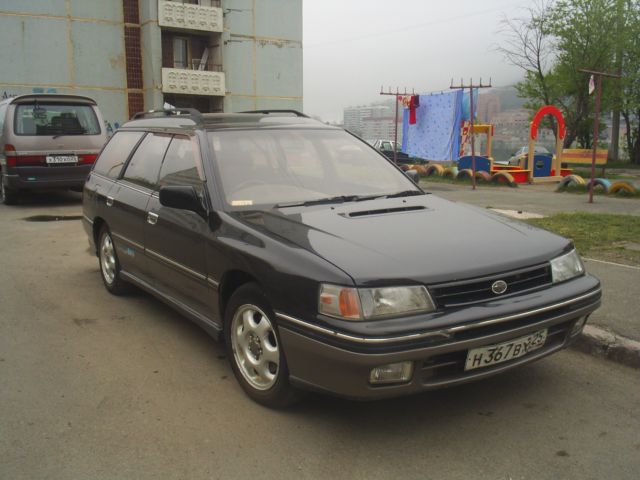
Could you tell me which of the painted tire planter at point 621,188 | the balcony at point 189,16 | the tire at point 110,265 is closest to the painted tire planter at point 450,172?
the painted tire planter at point 621,188

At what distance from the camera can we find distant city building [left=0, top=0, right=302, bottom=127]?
30.0m

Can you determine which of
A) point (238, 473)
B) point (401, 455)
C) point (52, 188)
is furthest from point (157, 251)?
point (52, 188)

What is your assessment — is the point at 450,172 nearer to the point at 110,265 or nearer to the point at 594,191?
the point at 594,191

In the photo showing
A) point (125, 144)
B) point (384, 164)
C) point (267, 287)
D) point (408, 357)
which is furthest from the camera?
point (125, 144)

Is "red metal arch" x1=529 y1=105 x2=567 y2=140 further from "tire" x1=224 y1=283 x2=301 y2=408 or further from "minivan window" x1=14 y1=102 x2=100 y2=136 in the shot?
"tire" x1=224 y1=283 x2=301 y2=408

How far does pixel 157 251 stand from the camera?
14.5ft

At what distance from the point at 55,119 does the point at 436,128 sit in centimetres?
1421

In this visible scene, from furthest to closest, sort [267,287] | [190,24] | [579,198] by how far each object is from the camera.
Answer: [190,24] < [579,198] < [267,287]

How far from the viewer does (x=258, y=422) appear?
322 centimetres

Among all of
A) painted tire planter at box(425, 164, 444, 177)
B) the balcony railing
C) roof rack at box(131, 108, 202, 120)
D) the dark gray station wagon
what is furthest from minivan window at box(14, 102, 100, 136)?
the balcony railing

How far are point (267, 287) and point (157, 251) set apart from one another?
5.25 feet

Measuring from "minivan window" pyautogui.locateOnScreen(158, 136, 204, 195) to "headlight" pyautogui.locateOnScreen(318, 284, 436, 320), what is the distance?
1499 millimetres

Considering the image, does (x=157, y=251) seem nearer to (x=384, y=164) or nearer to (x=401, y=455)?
(x=384, y=164)

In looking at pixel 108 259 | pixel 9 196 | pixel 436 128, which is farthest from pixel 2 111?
pixel 436 128
